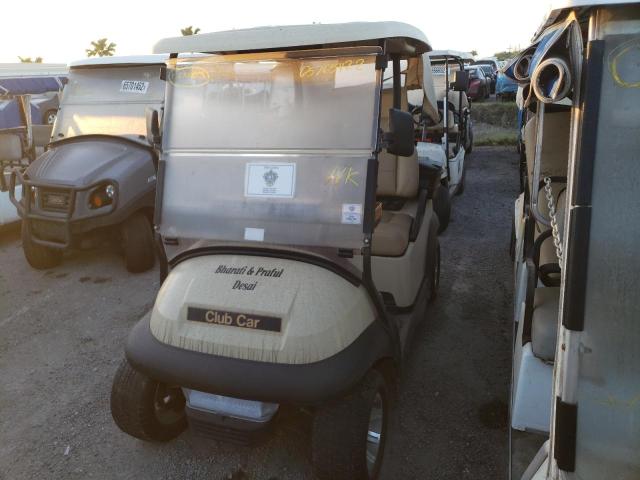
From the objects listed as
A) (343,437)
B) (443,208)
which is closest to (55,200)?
(343,437)

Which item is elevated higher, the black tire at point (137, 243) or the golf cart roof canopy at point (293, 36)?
the golf cart roof canopy at point (293, 36)

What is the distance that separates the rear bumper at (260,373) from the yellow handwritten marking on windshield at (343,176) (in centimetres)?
73

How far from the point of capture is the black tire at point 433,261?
3915mm

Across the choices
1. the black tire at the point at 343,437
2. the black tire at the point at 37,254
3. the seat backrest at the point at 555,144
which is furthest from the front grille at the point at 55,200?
the seat backrest at the point at 555,144

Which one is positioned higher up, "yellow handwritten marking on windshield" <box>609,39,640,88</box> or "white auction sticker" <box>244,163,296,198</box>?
"yellow handwritten marking on windshield" <box>609,39,640,88</box>

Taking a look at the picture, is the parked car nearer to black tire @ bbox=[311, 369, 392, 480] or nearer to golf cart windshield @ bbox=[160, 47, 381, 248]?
golf cart windshield @ bbox=[160, 47, 381, 248]

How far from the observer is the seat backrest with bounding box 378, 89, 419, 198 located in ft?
12.7

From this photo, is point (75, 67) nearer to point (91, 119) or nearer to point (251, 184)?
point (91, 119)

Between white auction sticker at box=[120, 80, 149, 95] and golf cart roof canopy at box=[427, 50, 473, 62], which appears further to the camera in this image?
golf cart roof canopy at box=[427, 50, 473, 62]

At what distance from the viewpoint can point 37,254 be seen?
5277 millimetres

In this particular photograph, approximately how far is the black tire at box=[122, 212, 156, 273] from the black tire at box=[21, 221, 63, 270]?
80cm

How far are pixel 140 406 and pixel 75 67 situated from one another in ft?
15.7

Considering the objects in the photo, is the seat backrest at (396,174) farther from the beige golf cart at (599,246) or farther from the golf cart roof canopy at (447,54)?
the golf cart roof canopy at (447,54)

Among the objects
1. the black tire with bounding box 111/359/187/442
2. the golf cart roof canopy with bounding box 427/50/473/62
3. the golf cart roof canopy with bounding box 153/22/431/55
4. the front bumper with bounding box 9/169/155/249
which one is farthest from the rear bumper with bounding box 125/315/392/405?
the golf cart roof canopy with bounding box 427/50/473/62
